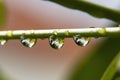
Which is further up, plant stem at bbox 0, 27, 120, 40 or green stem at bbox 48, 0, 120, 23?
green stem at bbox 48, 0, 120, 23

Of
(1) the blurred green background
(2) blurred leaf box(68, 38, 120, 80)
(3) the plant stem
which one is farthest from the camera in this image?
(1) the blurred green background

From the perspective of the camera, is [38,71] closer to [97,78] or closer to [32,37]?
[97,78]

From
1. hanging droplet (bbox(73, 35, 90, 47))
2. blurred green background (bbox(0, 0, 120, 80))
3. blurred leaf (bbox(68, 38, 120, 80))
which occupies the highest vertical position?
blurred green background (bbox(0, 0, 120, 80))

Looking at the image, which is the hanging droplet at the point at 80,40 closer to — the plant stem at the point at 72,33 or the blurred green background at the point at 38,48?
the plant stem at the point at 72,33

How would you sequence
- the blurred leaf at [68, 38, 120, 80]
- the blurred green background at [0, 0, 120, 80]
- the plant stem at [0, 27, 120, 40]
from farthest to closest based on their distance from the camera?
the blurred green background at [0, 0, 120, 80], the blurred leaf at [68, 38, 120, 80], the plant stem at [0, 27, 120, 40]

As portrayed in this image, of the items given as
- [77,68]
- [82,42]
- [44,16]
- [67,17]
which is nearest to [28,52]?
[44,16]

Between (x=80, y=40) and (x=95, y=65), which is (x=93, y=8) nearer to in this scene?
(x=80, y=40)

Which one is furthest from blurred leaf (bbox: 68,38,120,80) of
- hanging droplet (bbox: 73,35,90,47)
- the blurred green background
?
the blurred green background

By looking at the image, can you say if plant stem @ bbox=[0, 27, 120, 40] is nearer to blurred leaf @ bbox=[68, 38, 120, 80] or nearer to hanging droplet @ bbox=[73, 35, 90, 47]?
hanging droplet @ bbox=[73, 35, 90, 47]
